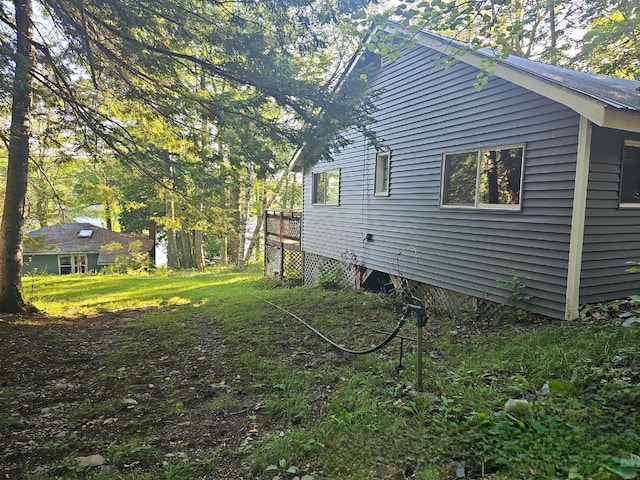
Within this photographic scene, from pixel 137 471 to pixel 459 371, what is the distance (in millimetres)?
3059

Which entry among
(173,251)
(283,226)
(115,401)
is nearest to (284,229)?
(283,226)

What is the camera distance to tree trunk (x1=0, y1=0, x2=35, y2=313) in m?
6.28

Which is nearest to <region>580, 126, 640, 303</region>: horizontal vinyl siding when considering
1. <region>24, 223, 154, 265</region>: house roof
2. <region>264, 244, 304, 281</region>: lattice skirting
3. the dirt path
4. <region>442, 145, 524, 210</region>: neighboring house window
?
<region>442, 145, 524, 210</region>: neighboring house window

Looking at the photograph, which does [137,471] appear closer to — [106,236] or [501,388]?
[501,388]

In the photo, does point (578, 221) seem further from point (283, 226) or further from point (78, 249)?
point (78, 249)

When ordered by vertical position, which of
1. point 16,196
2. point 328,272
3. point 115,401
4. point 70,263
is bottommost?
point 70,263

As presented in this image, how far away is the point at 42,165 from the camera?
783cm

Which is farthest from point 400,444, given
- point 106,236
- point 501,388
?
point 106,236

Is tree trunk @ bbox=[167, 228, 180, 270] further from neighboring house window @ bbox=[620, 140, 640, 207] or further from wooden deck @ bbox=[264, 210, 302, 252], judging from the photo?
neighboring house window @ bbox=[620, 140, 640, 207]

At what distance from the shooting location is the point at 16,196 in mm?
6742

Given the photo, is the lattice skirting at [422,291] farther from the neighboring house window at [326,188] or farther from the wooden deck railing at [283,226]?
the neighboring house window at [326,188]

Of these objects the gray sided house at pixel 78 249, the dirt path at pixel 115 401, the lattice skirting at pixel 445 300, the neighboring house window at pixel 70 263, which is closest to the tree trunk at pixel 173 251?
the gray sided house at pixel 78 249

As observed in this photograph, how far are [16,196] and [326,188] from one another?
7.31m

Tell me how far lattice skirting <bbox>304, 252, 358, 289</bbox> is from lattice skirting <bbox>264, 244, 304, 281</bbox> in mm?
680
